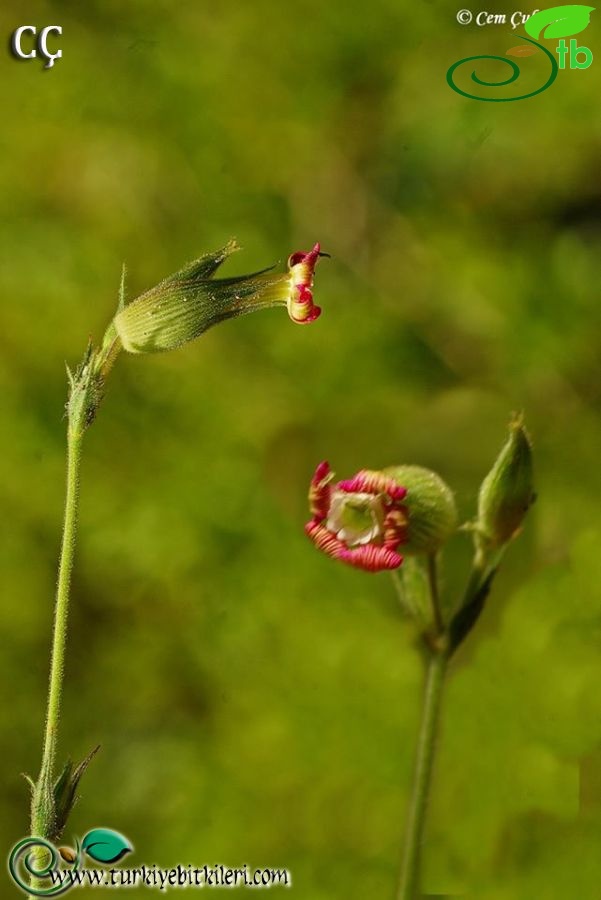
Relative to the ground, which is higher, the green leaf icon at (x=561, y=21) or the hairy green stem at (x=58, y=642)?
the green leaf icon at (x=561, y=21)

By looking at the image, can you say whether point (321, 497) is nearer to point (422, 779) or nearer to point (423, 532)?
point (423, 532)

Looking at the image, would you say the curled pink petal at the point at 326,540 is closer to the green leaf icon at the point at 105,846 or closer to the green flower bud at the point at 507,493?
the green flower bud at the point at 507,493

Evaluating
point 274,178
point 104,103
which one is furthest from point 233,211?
point 104,103

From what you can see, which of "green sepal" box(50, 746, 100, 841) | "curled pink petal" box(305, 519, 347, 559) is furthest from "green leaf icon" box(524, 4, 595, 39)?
"green sepal" box(50, 746, 100, 841)

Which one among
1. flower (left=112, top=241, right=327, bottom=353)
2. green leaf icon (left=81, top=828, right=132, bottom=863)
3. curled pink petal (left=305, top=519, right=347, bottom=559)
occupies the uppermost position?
flower (left=112, top=241, right=327, bottom=353)

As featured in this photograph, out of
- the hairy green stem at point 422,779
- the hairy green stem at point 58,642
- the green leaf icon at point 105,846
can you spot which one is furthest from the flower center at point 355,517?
the green leaf icon at point 105,846

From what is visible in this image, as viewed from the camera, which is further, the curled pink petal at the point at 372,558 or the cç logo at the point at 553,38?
the cç logo at the point at 553,38

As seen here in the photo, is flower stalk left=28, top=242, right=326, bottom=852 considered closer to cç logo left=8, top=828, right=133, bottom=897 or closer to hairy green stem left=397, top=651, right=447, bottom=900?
cç logo left=8, top=828, right=133, bottom=897
